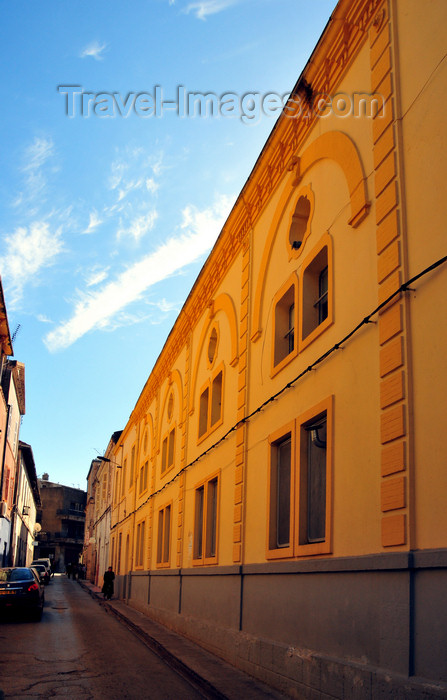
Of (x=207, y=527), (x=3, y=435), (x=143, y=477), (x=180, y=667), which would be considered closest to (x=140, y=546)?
(x=143, y=477)

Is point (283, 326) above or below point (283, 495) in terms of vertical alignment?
above

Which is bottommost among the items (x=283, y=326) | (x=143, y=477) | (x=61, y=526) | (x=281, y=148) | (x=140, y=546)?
(x=61, y=526)

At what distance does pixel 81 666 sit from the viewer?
1093 centimetres

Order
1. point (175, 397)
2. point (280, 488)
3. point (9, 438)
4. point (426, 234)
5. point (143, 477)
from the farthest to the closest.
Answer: point (9, 438) → point (143, 477) → point (175, 397) → point (280, 488) → point (426, 234)

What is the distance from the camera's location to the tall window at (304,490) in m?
8.91

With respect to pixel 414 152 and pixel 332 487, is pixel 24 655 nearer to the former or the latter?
pixel 332 487

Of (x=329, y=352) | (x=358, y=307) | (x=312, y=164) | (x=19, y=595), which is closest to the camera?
(x=358, y=307)

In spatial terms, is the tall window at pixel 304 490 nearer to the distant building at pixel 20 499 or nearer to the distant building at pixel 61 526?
the distant building at pixel 20 499

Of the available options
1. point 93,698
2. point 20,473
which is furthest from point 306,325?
point 20,473

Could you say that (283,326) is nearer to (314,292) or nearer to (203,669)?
(314,292)

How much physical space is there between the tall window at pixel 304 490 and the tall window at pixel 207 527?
3.98 m

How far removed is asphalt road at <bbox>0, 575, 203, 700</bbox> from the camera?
891 cm

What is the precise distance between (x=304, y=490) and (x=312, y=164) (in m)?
4.89

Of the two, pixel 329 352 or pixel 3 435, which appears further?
pixel 3 435
